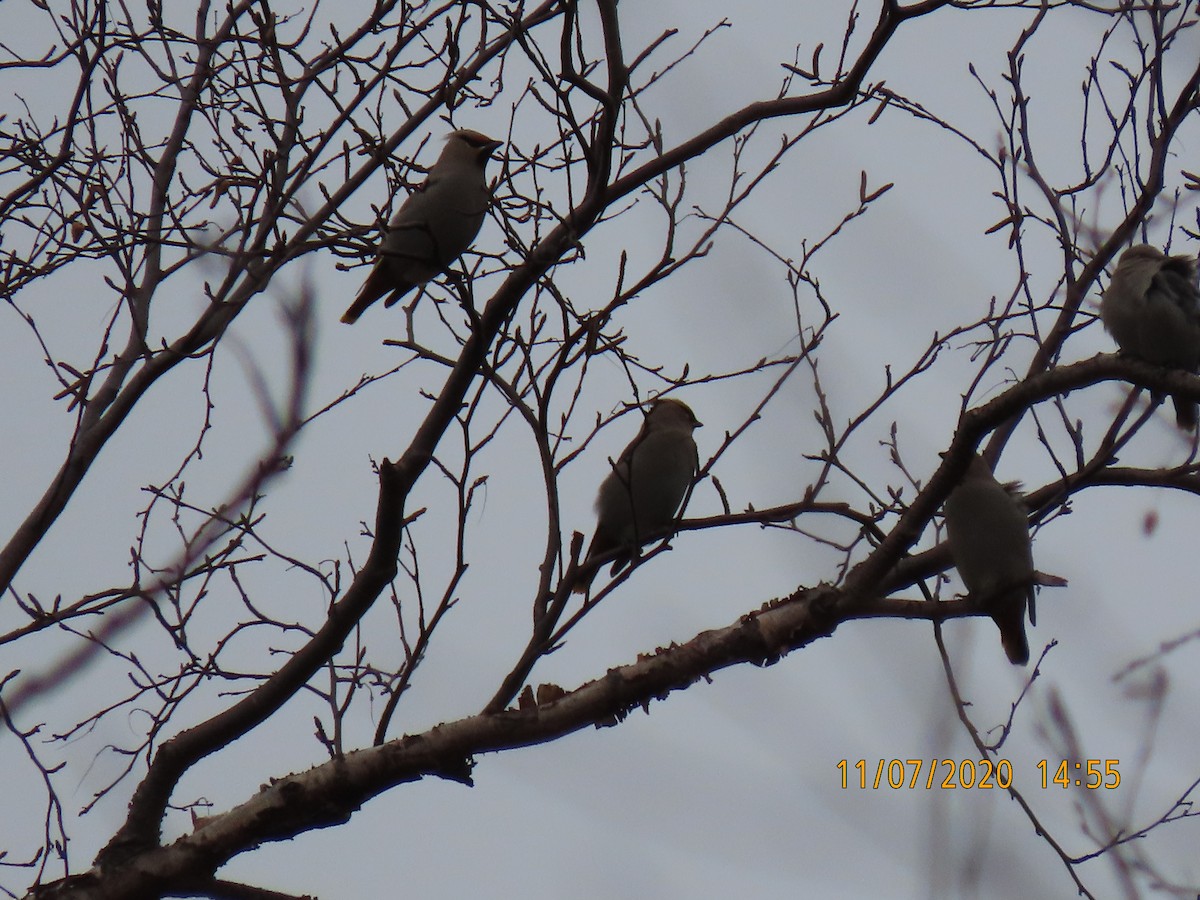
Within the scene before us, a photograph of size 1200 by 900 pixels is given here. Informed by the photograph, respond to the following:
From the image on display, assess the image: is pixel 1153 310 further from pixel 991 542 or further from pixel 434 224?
pixel 434 224

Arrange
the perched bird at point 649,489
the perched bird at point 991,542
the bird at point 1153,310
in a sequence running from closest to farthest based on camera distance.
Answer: the perched bird at point 991,542 → the bird at point 1153,310 → the perched bird at point 649,489

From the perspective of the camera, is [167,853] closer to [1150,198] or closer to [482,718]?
[482,718]

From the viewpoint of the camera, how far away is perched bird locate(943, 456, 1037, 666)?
491 centimetres

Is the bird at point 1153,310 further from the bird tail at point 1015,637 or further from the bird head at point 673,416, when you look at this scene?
the bird head at point 673,416

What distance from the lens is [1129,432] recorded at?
407cm

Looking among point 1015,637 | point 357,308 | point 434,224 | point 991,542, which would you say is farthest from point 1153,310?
point 357,308

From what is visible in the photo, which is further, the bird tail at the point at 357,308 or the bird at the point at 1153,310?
the bird tail at the point at 357,308

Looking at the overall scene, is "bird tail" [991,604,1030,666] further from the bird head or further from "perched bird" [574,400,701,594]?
the bird head

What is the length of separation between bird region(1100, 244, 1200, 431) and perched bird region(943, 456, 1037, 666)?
0.81 metres

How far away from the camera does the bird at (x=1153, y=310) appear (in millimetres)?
5297

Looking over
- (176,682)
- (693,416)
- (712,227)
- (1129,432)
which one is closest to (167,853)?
(176,682)

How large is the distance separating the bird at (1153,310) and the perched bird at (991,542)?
81 centimetres

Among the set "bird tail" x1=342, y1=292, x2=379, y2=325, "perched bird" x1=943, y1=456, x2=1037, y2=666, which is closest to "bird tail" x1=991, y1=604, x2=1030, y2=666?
"perched bird" x1=943, y1=456, x2=1037, y2=666

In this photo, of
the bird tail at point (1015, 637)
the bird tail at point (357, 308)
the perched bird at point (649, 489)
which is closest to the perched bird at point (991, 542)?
the bird tail at point (1015, 637)
